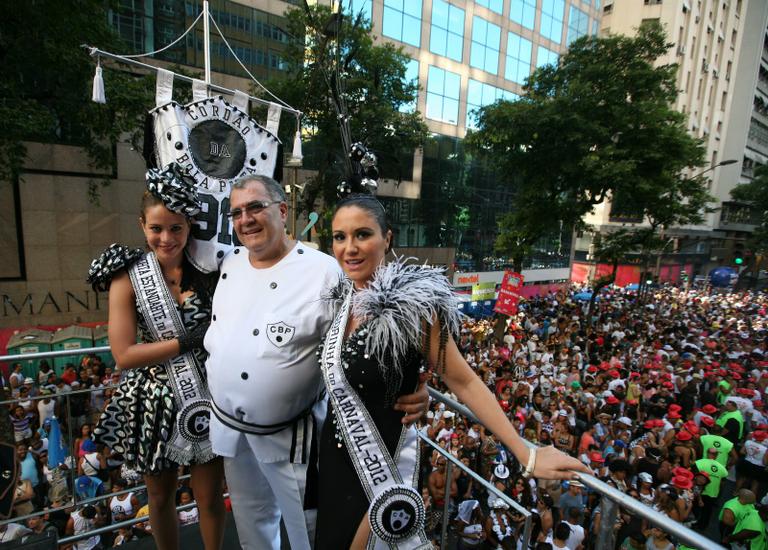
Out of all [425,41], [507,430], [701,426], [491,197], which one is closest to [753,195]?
[491,197]

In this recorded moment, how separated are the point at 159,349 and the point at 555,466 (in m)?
1.77

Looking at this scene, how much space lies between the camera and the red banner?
41.8 ft

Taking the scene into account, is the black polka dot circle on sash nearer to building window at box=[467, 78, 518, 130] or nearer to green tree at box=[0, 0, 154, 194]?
green tree at box=[0, 0, 154, 194]

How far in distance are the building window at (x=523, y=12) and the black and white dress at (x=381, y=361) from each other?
103 feet

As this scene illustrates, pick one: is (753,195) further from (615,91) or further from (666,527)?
(666,527)

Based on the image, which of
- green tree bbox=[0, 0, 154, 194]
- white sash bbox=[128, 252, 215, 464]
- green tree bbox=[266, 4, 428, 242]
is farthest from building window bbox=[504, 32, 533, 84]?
white sash bbox=[128, 252, 215, 464]

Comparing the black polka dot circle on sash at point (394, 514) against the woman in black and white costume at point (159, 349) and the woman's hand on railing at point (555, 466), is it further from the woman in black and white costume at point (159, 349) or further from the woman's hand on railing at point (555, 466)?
the woman in black and white costume at point (159, 349)

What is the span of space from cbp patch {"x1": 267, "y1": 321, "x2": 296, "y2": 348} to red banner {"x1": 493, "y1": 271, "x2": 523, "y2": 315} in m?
11.6

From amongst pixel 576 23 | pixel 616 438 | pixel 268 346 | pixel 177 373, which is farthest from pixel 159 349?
pixel 576 23

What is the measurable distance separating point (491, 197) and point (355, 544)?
28661 mm

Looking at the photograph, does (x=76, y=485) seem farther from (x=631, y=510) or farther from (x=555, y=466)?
(x=631, y=510)

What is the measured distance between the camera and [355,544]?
1.63 metres

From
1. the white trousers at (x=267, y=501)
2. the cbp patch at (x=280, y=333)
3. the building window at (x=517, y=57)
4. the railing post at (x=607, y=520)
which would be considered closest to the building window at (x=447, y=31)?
the building window at (x=517, y=57)

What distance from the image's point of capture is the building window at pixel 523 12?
89.1ft
